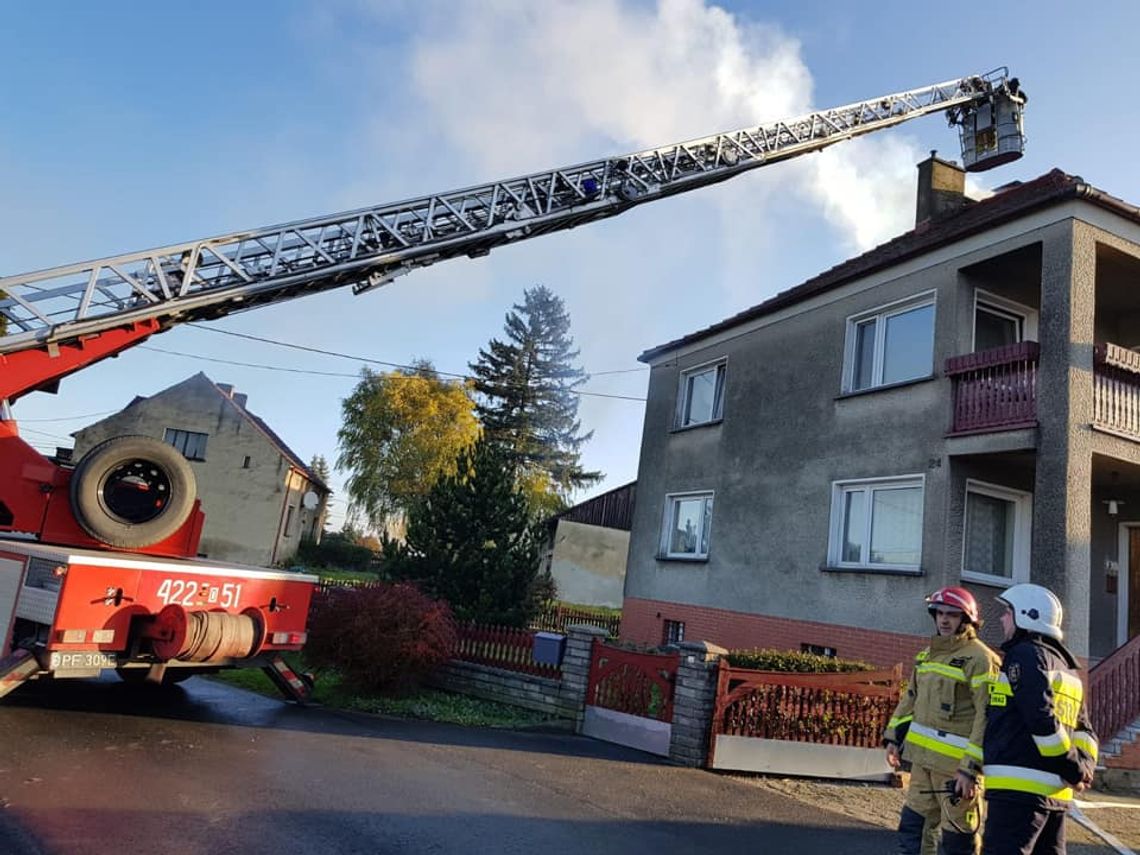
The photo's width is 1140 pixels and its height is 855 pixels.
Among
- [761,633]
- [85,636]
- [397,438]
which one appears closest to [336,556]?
[397,438]

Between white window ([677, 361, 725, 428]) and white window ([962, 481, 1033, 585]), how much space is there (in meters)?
5.42

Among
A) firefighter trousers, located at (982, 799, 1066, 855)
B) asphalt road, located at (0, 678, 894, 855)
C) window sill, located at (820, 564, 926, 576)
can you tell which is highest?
window sill, located at (820, 564, 926, 576)

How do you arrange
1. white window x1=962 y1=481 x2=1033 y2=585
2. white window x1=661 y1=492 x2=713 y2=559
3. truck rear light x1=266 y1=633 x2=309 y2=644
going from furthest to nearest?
white window x1=661 y1=492 x2=713 y2=559 < white window x1=962 y1=481 x2=1033 y2=585 < truck rear light x1=266 y1=633 x2=309 y2=644

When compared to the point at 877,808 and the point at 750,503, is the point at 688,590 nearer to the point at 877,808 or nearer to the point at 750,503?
the point at 750,503

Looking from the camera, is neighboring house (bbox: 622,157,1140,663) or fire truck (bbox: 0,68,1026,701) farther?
neighboring house (bbox: 622,157,1140,663)

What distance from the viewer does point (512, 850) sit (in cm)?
513

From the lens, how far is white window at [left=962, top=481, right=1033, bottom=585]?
1127 centimetres

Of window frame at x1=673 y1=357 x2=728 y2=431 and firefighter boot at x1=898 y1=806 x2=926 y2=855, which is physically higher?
window frame at x1=673 y1=357 x2=728 y2=431

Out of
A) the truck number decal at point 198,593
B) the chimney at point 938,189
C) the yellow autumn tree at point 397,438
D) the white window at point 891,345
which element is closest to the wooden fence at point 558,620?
the white window at point 891,345

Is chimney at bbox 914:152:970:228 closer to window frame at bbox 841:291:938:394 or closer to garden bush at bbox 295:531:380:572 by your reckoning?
window frame at bbox 841:291:938:394

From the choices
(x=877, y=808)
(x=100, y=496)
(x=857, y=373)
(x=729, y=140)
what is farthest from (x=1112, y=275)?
(x=100, y=496)

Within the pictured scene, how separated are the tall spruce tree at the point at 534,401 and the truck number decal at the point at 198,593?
3984 cm

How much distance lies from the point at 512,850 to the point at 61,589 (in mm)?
4451

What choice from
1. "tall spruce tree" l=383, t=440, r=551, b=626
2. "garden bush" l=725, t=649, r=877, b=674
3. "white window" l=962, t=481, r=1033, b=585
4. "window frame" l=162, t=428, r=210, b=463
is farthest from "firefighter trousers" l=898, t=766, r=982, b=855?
"window frame" l=162, t=428, r=210, b=463
